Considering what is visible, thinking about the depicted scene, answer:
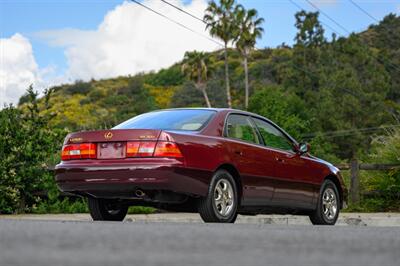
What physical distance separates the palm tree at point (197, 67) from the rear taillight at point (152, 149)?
5640cm

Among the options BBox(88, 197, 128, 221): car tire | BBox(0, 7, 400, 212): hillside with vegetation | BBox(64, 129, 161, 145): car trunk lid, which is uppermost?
BBox(0, 7, 400, 212): hillside with vegetation

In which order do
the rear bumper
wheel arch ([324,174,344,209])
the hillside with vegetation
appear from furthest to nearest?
the hillside with vegetation, wheel arch ([324,174,344,209]), the rear bumper

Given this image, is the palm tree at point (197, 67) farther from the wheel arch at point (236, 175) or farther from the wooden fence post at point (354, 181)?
the wheel arch at point (236, 175)

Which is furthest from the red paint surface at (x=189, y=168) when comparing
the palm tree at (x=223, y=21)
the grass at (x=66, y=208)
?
the palm tree at (x=223, y=21)

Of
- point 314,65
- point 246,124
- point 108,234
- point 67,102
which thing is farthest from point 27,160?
point 67,102

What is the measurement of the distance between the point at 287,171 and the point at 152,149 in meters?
2.44

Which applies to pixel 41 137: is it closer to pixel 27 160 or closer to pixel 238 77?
pixel 27 160

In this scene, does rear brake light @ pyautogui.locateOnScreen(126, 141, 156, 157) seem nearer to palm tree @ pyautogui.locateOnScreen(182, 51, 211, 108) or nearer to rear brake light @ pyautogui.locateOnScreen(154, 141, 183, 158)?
rear brake light @ pyautogui.locateOnScreen(154, 141, 183, 158)

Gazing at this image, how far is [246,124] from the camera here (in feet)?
31.5

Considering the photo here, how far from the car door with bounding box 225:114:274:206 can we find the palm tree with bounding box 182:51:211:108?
181ft

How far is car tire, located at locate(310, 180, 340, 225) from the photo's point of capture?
10.5 m

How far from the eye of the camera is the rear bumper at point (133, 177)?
8.05 metres

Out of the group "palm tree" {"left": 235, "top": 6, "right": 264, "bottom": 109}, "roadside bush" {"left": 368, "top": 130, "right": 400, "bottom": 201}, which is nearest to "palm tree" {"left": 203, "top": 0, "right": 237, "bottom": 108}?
"palm tree" {"left": 235, "top": 6, "right": 264, "bottom": 109}

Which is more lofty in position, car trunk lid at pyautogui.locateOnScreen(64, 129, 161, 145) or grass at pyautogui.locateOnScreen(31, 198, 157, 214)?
car trunk lid at pyautogui.locateOnScreen(64, 129, 161, 145)
